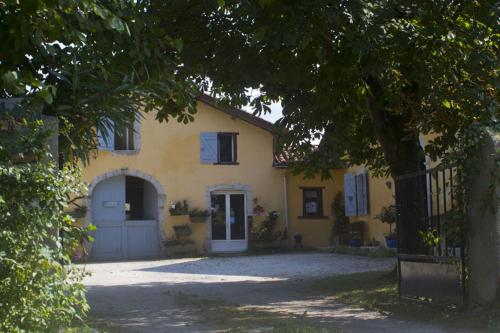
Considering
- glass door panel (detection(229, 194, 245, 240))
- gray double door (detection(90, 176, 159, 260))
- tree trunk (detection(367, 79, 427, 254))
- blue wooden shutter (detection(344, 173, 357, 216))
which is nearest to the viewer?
tree trunk (detection(367, 79, 427, 254))

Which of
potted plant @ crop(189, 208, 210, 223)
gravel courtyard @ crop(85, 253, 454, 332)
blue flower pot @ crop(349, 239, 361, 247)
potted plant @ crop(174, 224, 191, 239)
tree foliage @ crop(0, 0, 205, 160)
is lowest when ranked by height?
gravel courtyard @ crop(85, 253, 454, 332)

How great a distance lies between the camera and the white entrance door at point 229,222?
23.9m

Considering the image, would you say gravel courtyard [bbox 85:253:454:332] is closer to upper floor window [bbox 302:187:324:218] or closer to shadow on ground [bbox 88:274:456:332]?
shadow on ground [bbox 88:274:456:332]

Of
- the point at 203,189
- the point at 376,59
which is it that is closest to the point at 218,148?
the point at 203,189

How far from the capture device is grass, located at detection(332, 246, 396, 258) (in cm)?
1876

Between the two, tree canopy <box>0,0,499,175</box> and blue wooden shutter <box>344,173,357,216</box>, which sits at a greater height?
tree canopy <box>0,0,499,175</box>

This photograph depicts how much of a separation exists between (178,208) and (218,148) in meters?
2.84

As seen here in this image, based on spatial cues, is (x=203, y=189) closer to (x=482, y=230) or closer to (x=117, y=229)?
(x=117, y=229)

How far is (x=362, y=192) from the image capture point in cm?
2212

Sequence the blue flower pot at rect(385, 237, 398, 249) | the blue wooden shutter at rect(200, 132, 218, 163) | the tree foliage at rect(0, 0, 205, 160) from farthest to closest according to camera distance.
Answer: the blue wooden shutter at rect(200, 132, 218, 163), the blue flower pot at rect(385, 237, 398, 249), the tree foliage at rect(0, 0, 205, 160)

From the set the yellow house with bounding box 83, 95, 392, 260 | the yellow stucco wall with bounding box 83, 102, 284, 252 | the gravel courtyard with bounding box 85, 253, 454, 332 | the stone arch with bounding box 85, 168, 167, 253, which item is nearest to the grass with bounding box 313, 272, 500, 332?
the gravel courtyard with bounding box 85, 253, 454, 332

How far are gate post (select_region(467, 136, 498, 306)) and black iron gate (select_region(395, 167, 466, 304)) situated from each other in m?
0.11

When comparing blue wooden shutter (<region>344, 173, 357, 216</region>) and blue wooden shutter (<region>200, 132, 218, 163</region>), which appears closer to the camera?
blue wooden shutter (<region>344, 173, 357, 216</region>)

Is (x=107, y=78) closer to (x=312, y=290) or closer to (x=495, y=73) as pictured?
(x=495, y=73)
